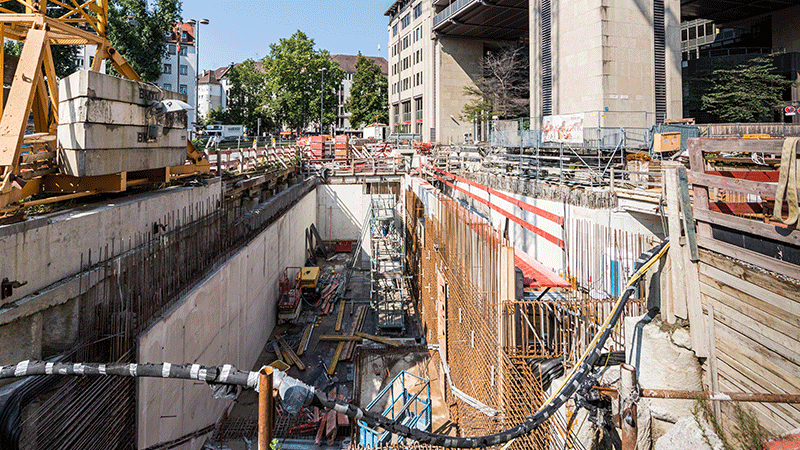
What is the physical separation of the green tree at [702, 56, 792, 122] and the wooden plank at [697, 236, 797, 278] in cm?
3699

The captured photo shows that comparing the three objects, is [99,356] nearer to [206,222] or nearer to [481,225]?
[206,222]

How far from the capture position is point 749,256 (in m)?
4.38

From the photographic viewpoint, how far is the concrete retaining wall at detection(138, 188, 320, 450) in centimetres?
694

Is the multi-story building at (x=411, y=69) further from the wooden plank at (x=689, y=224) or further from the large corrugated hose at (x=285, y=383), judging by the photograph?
the large corrugated hose at (x=285, y=383)

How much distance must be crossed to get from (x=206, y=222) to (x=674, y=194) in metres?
9.82

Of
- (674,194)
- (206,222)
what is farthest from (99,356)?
(674,194)

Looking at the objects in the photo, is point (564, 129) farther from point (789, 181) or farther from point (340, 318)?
point (789, 181)

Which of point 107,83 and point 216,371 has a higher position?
point 107,83

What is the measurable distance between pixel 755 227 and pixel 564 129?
1993 centimetres

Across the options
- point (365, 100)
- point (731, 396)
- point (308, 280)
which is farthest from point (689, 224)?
point (365, 100)

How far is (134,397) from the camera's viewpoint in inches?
250

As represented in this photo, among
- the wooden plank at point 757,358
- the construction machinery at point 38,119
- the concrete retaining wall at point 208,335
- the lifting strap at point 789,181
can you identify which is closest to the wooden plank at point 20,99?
the construction machinery at point 38,119

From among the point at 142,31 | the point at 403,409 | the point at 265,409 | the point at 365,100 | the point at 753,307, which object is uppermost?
the point at 365,100

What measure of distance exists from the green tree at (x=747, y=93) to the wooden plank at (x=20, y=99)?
40840mm
